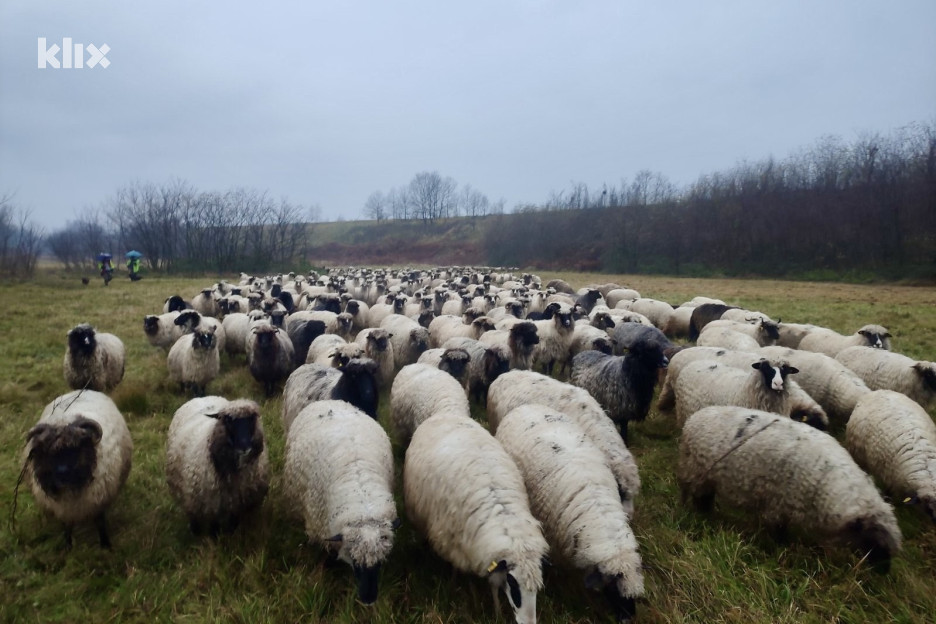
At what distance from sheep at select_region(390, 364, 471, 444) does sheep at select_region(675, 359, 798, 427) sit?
135 inches

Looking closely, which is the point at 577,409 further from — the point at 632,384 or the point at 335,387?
the point at 335,387

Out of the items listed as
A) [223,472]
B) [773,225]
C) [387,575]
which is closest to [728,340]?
[387,575]

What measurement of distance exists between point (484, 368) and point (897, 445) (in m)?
5.47

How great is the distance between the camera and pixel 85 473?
13.0ft

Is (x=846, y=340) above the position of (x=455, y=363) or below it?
above

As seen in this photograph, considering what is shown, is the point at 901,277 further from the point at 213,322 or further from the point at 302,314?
the point at 213,322

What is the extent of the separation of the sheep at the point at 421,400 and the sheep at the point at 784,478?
274 centimetres

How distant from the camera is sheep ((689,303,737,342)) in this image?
45.3 ft

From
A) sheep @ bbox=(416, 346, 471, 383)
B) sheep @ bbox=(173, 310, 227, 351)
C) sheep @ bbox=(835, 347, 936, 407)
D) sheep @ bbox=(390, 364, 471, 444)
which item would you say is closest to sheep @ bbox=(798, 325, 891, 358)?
sheep @ bbox=(835, 347, 936, 407)

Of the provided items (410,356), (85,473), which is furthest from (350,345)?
(85,473)

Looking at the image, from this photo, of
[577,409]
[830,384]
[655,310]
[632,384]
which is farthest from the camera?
[655,310]

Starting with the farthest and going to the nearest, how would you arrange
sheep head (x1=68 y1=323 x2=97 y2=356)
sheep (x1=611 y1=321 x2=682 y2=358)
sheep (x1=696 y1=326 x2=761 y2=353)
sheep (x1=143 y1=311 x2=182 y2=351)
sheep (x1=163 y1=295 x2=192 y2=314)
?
sheep (x1=163 y1=295 x2=192 y2=314), sheep (x1=143 y1=311 x2=182 y2=351), sheep (x1=611 y1=321 x2=682 y2=358), sheep (x1=696 y1=326 x2=761 y2=353), sheep head (x1=68 y1=323 x2=97 y2=356)

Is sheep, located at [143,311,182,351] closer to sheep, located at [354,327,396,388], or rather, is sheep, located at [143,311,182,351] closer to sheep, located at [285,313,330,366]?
sheep, located at [285,313,330,366]

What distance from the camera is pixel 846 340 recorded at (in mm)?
9391
